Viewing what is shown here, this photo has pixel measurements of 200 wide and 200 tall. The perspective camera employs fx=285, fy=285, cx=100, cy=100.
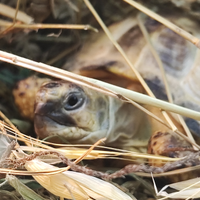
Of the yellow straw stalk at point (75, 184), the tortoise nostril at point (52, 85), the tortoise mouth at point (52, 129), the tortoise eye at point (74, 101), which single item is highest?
the tortoise nostril at point (52, 85)

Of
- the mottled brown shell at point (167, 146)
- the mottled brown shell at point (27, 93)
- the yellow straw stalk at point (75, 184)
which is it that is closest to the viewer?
the yellow straw stalk at point (75, 184)

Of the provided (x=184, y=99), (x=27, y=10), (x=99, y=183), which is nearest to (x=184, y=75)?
(x=184, y=99)

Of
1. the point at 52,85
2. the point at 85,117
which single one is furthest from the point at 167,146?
the point at 52,85

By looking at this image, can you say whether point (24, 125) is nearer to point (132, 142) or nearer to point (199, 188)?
point (132, 142)

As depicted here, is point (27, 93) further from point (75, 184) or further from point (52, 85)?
point (75, 184)

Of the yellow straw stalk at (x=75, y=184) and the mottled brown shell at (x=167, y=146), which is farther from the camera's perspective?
the mottled brown shell at (x=167, y=146)

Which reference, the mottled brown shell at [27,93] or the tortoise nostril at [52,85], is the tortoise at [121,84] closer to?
the tortoise nostril at [52,85]

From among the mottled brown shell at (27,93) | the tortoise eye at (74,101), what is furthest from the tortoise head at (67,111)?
the mottled brown shell at (27,93)

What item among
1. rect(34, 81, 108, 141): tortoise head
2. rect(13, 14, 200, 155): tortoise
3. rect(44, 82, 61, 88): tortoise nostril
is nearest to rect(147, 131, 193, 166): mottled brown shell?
rect(13, 14, 200, 155): tortoise
